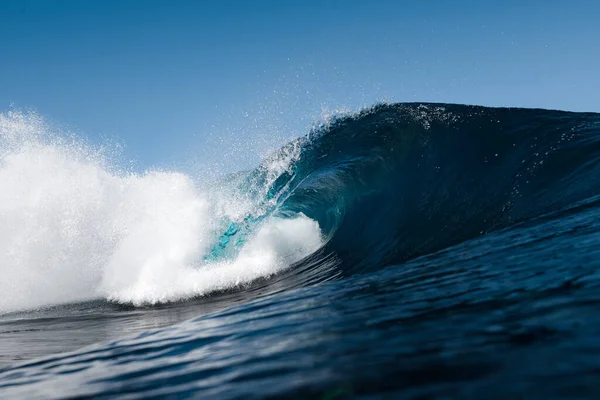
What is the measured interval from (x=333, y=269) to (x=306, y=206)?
472 centimetres

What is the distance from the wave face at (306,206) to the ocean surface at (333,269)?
0.05 m

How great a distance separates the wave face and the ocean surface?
0.17ft

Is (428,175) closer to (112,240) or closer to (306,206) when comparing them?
(306,206)

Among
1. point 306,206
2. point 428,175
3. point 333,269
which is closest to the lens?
point 333,269

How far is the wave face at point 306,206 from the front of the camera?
7840 mm

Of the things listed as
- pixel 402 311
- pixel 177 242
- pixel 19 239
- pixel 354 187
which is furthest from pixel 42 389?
pixel 19 239

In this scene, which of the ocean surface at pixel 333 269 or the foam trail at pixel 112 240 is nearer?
the ocean surface at pixel 333 269

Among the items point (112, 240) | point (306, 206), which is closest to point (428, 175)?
point (306, 206)

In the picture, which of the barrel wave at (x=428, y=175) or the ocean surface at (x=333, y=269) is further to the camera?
the barrel wave at (x=428, y=175)

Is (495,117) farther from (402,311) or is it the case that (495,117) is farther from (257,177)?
(402,311)

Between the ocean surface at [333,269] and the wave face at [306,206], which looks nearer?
the ocean surface at [333,269]

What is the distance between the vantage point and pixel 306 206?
39.4 feet

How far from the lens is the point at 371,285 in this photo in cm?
450

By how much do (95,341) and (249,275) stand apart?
407 cm
